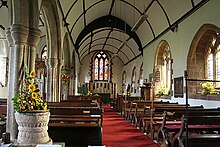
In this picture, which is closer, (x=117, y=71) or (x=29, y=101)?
(x=29, y=101)

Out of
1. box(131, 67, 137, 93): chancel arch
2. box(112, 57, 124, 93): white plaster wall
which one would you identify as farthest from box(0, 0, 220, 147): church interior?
box(112, 57, 124, 93): white plaster wall

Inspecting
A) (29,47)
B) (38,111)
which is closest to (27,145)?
(38,111)

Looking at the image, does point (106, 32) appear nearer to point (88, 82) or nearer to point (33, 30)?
point (88, 82)

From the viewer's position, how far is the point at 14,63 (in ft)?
15.1

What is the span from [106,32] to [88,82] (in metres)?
8.25

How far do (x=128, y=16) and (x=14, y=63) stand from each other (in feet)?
36.8

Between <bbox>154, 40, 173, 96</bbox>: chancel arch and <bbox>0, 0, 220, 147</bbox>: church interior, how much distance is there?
0.05m

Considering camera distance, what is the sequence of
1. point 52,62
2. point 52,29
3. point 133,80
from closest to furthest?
1. point 52,29
2. point 52,62
3. point 133,80

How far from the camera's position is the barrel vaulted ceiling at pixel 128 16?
997 centimetres

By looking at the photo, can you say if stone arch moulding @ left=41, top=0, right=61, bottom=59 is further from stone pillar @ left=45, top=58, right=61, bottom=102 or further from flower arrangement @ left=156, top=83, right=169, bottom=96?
flower arrangement @ left=156, top=83, right=169, bottom=96

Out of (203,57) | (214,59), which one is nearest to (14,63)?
(214,59)

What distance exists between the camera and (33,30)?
500cm

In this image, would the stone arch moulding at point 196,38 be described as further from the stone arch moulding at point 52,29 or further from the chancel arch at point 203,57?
the stone arch moulding at point 52,29

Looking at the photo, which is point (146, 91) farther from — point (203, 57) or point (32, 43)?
point (32, 43)
